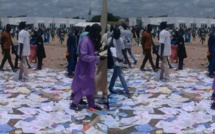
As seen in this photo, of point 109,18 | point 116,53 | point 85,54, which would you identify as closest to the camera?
point 85,54

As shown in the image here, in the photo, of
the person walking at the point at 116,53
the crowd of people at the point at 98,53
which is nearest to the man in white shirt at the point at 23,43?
the crowd of people at the point at 98,53

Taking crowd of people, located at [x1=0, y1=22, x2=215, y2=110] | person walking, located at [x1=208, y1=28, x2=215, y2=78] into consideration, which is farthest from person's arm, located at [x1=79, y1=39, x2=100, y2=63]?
person walking, located at [x1=208, y1=28, x2=215, y2=78]

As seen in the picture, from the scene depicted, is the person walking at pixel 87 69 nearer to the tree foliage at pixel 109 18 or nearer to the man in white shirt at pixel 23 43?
the tree foliage at pixel 109 18

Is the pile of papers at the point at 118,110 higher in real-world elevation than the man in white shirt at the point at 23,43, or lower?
lower

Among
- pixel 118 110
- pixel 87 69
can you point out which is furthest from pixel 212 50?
pixel 87 69

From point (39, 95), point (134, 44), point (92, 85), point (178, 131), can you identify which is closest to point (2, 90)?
point (39, 95)

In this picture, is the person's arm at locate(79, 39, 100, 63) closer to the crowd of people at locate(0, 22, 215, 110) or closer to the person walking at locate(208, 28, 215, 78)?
the crowd of people at locate(0, 22, 215, 110)

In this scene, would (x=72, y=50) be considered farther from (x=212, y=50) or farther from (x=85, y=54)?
(x=85, y=54)

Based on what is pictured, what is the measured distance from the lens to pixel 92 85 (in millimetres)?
6617

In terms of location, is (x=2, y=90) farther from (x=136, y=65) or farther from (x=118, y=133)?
(x=136, y=65)

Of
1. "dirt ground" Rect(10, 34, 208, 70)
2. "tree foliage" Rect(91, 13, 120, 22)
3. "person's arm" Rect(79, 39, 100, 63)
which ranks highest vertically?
"tree foliage" Rect(91, 13, 120, 22)

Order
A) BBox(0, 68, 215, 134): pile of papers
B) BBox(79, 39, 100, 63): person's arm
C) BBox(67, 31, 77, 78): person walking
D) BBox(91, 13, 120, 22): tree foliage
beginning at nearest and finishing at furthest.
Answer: BBox(0, 68, 215, 134): pile of papers < BBox(79, 39, 100, 63): person's arm < BBox(91, 13, 120, 22): tree foliage < BBox(67, 31, 77, 78): person walking

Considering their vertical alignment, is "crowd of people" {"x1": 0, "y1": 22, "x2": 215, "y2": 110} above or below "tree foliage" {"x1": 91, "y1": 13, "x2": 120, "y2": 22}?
below

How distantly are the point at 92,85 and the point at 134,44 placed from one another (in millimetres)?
7075
